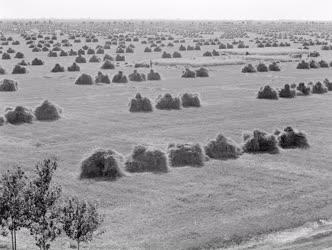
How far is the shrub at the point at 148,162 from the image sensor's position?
30.0m

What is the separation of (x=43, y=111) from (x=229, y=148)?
15513mm

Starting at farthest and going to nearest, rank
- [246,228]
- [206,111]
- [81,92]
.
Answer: [81,92] → [206,111] → [246,228]

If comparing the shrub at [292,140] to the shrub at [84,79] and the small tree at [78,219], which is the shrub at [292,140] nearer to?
the small tree at [78,219]

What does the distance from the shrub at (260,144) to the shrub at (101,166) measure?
790 centimetres

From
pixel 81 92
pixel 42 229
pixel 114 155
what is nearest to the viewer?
pixel 42 229

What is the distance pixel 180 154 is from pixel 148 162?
1.97 m

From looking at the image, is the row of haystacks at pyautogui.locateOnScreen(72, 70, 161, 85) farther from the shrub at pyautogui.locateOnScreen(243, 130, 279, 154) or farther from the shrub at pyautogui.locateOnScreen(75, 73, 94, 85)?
the shrub at pyautogui.locateOnScreen(243, 130, 279, 154)

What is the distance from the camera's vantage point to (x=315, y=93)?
57906 mm

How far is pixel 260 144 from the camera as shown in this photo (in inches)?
1344

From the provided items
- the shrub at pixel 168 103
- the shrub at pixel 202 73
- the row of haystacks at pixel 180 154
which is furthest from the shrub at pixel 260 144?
the shrub at pixel 202 73

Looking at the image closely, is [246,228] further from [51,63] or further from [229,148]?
[51,63]

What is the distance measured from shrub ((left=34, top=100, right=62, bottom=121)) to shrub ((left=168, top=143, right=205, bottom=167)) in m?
14.0

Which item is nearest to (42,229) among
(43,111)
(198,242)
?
(198,242)

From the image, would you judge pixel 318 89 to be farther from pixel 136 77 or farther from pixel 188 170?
pixel 188 170
